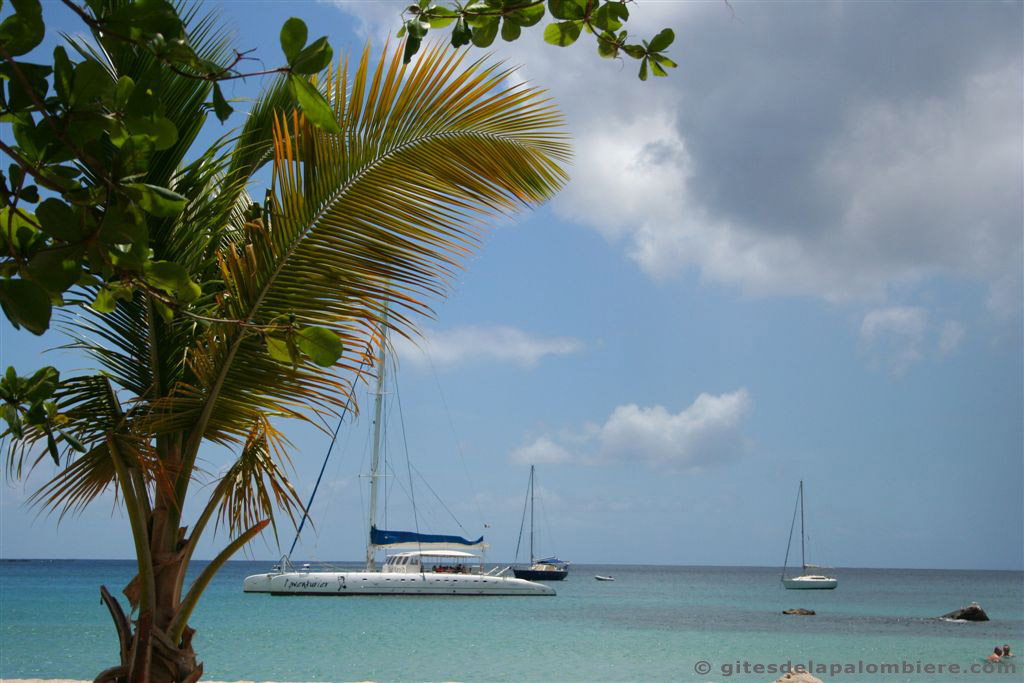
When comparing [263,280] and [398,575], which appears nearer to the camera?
[263,280]

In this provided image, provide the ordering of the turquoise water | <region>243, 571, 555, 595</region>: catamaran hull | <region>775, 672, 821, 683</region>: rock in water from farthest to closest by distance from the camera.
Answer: <region>243, 571, 555, 595</region>: catamaran hull → the turquoise water → <region>775, 672, 821, 683</region>: rock in water

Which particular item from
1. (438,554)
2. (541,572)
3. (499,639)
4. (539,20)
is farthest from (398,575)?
(539,20)

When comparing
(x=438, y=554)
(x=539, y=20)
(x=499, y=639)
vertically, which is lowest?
(x=499, y=639)

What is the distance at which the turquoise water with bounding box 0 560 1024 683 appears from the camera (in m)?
18.9

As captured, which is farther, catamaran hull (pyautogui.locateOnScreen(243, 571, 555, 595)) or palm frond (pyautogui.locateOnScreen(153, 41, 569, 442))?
catamaran hull (pyautogui.locateOnScreen(243, 571, 555, 595))

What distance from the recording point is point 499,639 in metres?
25.3

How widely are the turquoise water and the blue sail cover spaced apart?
7.49ft

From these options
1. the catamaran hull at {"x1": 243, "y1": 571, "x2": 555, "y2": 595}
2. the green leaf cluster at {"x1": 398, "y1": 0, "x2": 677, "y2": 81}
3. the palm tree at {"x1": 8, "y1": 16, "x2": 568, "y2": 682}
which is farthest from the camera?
the catamaran hull at {"x1": 243, "y1": 571, "x2": 555, "y2": 595}

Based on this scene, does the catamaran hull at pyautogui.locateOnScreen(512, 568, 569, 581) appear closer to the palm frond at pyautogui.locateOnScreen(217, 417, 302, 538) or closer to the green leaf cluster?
the palm frond at pyautogui.locateOnScreen(217, 417, 302, 538)

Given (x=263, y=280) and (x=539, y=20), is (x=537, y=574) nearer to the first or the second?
(x=263, y=280)

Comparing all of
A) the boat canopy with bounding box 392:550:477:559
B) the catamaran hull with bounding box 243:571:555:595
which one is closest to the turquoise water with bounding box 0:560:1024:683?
the catamaran hull with bounding box 243:571:555:595

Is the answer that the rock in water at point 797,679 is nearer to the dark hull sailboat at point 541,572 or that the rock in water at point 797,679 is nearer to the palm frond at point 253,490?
the palm frond at point 253,490

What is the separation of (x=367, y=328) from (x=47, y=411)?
1.44 metres

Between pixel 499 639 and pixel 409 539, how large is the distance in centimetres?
1379
